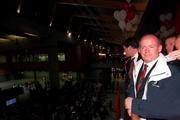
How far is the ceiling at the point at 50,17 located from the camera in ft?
38.2

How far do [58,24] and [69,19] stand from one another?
10.3 ft

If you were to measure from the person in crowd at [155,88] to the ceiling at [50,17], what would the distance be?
561 cm

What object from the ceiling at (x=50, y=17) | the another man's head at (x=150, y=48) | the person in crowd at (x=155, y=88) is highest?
the ceiling at (x=50, y=17)

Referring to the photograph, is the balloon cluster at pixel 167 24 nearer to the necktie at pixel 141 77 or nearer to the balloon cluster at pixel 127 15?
the balloon cluster at pixel 127 15

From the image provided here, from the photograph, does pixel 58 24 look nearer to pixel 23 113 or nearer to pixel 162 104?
pixel 23 113

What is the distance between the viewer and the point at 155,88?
205 centimetres

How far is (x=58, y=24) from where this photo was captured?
21.4 m

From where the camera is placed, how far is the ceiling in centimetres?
1166

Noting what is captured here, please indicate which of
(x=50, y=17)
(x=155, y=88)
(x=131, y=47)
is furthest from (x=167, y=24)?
(x=50, y=17)

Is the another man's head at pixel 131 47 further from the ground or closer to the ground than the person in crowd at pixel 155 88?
further from the ground

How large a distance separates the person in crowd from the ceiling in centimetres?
561

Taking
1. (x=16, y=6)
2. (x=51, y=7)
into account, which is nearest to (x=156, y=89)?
(x=16, y=6)

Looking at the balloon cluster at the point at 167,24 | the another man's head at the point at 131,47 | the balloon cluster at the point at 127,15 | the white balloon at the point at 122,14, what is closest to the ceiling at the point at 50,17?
the balloon cluster at the point at 127,15

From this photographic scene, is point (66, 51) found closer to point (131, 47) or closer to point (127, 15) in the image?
point (127, 15)
